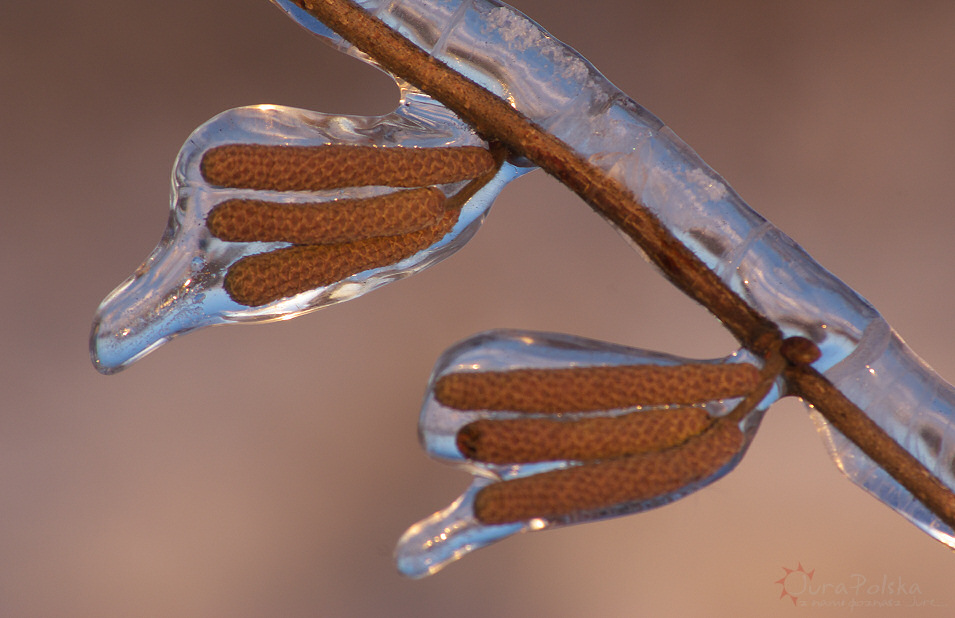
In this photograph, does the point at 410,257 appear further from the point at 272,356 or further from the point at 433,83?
the point at 272,356

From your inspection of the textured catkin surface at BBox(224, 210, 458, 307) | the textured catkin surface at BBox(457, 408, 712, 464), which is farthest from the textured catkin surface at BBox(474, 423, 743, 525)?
the textured catkin surface at BBox(224, 210, 458, 307)

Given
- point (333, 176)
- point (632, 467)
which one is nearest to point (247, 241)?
point (333, 176)

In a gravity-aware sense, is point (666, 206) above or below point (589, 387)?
above

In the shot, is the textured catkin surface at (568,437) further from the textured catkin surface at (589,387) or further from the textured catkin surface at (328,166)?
the textured catkin surface at (328,166)

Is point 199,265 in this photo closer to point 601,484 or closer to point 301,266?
point 301,266

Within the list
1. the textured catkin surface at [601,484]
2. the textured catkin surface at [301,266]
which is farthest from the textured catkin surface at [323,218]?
the textured catkin surface at [601,484]

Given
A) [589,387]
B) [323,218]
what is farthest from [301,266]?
[589,387]
